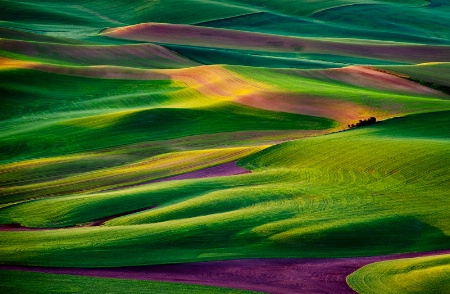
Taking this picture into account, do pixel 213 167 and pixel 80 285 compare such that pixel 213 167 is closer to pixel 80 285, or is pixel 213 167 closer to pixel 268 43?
pixel 80 285

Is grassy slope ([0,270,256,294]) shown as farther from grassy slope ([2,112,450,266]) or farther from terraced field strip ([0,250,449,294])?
grassy slope ([2,112,450,266])

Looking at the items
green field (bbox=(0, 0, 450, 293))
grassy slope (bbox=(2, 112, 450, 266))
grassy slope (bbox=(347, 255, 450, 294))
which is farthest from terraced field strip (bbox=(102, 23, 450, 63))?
grassy slope (bbox=(347, 255, 450, 294))

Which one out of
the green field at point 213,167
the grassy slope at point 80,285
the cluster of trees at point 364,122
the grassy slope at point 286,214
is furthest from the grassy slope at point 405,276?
the cluster of trees at point 364,122

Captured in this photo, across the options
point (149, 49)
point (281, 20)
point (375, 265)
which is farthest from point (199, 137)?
point (281, 20)

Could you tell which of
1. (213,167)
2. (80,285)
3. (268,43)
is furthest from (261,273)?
(268,43)

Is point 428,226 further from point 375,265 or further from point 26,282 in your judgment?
point 26,282
